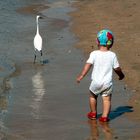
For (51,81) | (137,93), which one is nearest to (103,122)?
(137,93)

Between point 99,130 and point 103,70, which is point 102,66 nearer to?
point 103,70

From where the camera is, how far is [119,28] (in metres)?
17.8

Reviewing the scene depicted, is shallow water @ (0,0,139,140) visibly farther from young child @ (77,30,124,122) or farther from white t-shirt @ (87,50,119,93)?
white t-shirt @ (87,50,119,93)

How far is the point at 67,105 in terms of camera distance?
9344 millimetres

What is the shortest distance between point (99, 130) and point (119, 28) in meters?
10.1

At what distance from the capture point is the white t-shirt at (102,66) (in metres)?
8.34

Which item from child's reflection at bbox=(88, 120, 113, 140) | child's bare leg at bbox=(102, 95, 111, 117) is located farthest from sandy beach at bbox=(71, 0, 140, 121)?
child's reflection at bbox=(88, 120, 113, 140)

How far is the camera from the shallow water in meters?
7.92

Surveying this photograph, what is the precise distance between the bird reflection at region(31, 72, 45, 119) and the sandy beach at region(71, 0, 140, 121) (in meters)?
1.47

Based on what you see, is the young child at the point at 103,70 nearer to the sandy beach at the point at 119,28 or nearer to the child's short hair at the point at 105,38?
the child's short hair at the point at 105,38

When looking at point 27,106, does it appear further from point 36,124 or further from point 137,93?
point 137,93

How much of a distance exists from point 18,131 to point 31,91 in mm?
2464

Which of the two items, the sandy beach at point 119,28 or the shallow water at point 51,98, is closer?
the shallow water at point 51,98

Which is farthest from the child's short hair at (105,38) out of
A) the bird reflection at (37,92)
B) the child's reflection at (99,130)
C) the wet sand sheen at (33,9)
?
the wet sand sheen at (33,9)
